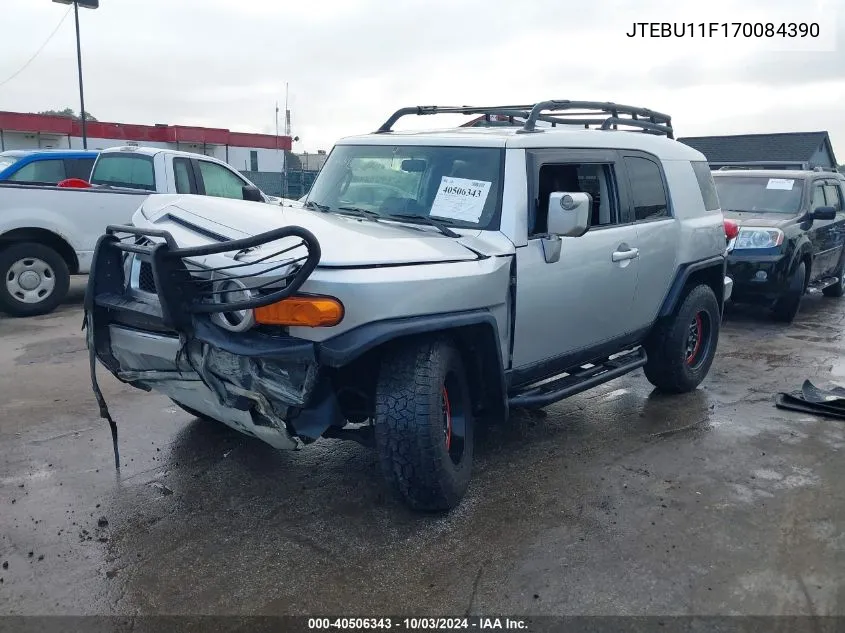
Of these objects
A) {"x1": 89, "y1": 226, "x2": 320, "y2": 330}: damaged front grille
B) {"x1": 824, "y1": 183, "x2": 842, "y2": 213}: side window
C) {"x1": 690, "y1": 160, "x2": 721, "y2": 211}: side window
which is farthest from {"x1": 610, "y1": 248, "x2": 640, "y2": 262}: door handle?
{"x1": 824, "y1": 183, "x2": 842, "y2": 213}: side window

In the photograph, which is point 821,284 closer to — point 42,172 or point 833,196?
point 833,196

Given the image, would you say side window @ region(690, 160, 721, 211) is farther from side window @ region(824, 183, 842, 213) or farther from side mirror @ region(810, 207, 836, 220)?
side window @ region(824, 183, 842, 213)

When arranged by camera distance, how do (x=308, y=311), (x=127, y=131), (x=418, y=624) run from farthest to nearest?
(x=127, y=131) → (x=308, y=311) → (x=418, y=624)

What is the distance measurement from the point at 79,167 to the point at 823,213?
31.5ft

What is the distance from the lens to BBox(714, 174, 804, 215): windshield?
363 inches

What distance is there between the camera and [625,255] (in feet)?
15.1

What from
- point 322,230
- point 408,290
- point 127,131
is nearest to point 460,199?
point 322,230

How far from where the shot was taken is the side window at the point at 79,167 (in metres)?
9.87

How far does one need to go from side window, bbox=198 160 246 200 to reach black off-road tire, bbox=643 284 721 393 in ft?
20.0

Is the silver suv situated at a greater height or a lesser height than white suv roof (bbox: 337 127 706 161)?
lesser

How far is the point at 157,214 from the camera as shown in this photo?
13.2ft

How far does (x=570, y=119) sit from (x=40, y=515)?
4.46 m

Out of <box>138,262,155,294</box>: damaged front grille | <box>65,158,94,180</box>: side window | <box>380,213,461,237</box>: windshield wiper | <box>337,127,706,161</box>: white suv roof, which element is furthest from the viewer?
<box>65,158,94,180</box>: side window

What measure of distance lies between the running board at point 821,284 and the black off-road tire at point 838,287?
0.10 metres
